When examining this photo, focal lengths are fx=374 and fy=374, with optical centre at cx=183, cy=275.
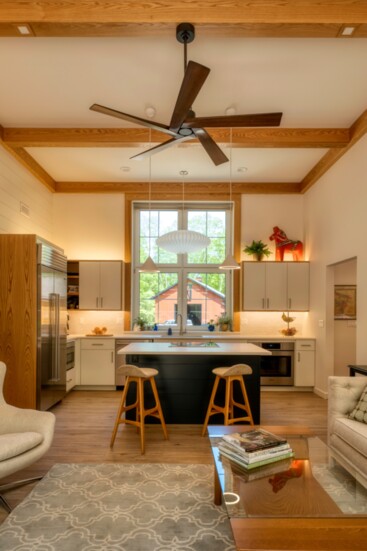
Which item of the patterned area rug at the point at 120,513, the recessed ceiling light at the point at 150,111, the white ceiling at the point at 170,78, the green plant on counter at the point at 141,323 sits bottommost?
the patterned area rug at the point at 120,513

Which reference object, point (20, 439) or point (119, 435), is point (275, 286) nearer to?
point (119, 435)

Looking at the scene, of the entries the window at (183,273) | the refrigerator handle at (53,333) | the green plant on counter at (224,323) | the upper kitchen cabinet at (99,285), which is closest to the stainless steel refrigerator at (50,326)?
the refrigerator handle at (53,333)

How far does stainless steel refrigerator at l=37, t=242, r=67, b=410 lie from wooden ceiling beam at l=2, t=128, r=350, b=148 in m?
1.35

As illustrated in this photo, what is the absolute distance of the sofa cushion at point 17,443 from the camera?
8.16 ft

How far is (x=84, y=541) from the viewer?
223cm

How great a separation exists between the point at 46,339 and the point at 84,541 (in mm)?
2768

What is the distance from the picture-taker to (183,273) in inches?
269

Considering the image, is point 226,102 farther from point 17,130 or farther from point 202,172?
point 17,130

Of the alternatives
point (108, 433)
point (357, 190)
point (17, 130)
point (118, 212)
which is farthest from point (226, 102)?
point (108, 433)

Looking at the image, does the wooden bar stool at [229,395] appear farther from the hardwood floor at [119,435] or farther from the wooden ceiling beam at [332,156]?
the wooden ceiling beam at [332,156]

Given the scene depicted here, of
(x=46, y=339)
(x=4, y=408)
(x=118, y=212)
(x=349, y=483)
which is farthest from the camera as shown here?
(x=118, y=212)

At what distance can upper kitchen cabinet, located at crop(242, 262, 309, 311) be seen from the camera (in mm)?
6344

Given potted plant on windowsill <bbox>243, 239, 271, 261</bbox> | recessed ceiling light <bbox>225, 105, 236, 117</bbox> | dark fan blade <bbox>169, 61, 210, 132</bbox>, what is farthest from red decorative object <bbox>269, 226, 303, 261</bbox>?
dark fan blade <bbox>169, 61, 210, 132</bbox>

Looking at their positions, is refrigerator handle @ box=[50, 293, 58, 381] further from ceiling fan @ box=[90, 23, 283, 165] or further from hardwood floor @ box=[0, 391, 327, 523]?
ceiling fan @ box=[90, 23, 283, 165]
